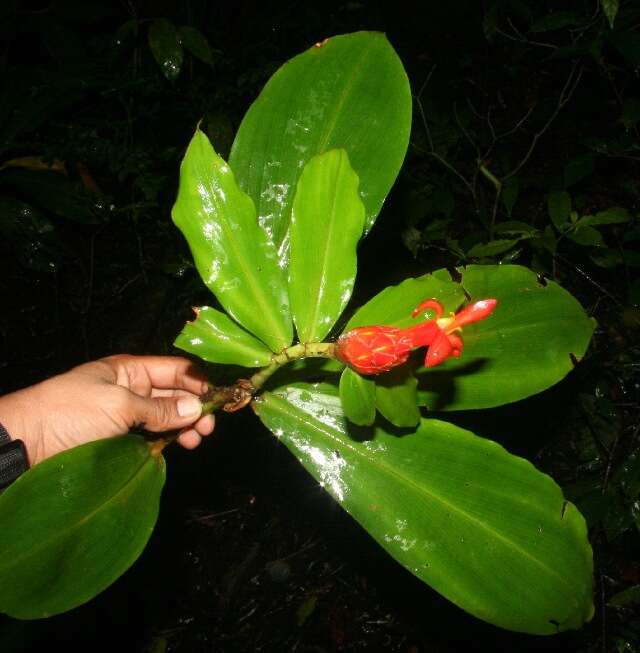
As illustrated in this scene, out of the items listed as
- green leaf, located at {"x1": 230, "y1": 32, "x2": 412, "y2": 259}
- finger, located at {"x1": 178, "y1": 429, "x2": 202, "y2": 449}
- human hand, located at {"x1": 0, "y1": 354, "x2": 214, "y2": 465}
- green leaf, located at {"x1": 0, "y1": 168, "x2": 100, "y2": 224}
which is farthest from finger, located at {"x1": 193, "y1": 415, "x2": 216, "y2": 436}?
green leaf, located at {"x1": 0, "y1": 168, "x2": 100, "y2": 224}

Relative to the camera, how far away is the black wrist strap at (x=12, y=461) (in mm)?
1195

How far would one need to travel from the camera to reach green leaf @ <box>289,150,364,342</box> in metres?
1.02

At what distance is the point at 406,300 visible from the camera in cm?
104

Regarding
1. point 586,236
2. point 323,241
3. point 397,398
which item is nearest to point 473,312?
point 397,398

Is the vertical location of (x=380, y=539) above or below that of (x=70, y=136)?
below

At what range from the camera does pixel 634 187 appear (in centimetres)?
293

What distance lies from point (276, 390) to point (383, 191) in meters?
0.50

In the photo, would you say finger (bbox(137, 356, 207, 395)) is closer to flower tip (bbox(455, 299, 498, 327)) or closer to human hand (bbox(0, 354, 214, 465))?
human hand (bbox(0, 354, 214, 465))

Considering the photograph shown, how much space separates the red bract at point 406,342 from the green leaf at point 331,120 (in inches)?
Answer: 15.6

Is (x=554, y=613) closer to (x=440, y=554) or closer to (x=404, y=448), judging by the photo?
(x=440, y=554)

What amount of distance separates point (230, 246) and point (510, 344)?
2.06 feet

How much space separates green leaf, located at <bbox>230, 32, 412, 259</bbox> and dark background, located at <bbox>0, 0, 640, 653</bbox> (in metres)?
1.05

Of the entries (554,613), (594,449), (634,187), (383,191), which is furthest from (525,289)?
(634,187)

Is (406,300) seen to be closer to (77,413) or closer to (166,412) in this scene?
(166,412)
